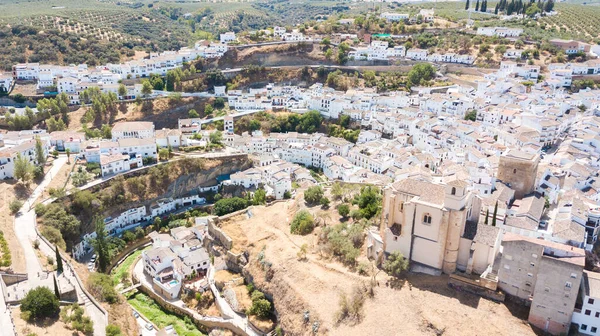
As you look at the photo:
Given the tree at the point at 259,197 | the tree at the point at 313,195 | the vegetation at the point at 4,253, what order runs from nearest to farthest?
1. the vegetation at the point at 4,253
2. the tree at the point at 313,195
3. the tree at the point at 259,197

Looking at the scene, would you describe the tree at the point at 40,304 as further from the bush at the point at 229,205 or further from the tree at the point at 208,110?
the tree at the point at 208,110

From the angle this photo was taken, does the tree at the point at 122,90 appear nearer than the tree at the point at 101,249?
No

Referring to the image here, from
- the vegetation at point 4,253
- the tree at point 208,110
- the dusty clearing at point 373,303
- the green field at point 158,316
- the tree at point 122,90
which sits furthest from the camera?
the tree at point 208,110

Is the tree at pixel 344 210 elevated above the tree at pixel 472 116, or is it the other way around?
the tree at pixel 472 116

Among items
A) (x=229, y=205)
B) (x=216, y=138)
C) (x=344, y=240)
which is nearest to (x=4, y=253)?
(x=229, y=205)

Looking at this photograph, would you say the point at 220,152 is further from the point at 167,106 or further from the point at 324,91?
the point at 324,91

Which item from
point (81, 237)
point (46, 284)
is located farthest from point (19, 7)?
point (46, 284)

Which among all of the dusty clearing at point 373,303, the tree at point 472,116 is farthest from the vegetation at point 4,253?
the tree at point 472,116

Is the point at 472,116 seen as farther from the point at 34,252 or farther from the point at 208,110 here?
the point at 34,252
